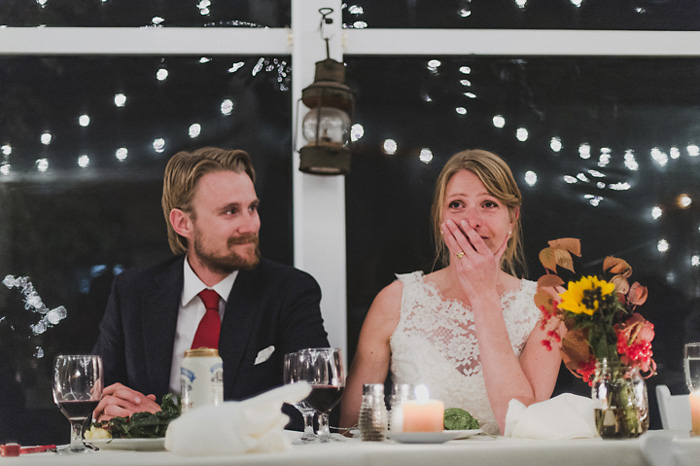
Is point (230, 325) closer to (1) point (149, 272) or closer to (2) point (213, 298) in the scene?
(2) point (213, 298)

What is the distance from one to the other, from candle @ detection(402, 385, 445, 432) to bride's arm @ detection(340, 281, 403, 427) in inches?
43.6

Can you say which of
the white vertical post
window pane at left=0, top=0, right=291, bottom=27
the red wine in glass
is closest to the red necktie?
the white vertical post

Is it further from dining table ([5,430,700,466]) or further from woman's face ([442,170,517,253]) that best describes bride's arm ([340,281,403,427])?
dining table ([5,430,700,466])

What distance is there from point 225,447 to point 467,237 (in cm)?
179

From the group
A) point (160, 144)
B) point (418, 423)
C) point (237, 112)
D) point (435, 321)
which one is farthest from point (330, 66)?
point (418, 423)

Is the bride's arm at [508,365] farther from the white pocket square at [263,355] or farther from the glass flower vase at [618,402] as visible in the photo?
the glass flower vase at [618,402]

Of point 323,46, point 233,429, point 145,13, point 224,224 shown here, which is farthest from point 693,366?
point 145,13

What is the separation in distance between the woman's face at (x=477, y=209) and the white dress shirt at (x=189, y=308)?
0.86 m

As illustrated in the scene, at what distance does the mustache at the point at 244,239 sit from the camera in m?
2.74

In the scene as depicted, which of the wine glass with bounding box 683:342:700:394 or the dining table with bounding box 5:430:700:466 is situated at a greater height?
the wine glass with bounding box 683:342:700:394

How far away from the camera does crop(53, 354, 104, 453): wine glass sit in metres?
1.57

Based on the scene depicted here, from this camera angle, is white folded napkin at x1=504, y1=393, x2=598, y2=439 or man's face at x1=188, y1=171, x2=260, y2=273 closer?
white folded napkin at x1=504, y1=393, x2=598, y2=439

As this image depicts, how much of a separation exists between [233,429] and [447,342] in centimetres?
159

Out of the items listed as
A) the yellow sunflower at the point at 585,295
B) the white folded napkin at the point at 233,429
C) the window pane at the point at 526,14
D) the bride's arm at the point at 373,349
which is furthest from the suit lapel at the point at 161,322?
the yellow sunflower at the point at 585,295
